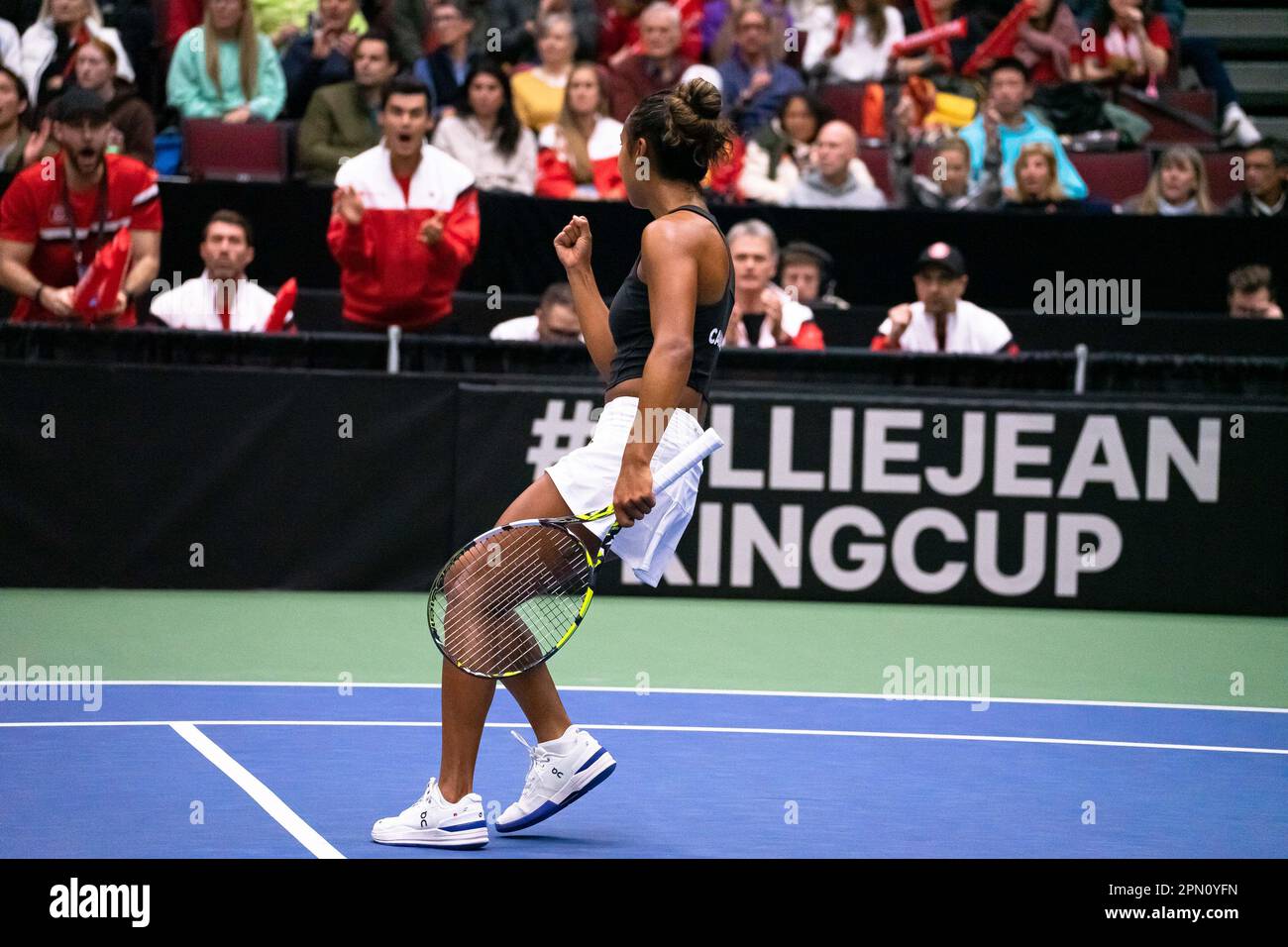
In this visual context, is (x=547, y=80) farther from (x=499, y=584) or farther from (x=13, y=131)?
(x=499, y=584)

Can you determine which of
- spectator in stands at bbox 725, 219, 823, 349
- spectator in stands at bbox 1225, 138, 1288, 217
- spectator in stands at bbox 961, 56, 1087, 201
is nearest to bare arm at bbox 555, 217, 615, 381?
spectator in stands at bbox 725, 219, 823, 349

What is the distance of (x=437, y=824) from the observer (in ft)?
16.0

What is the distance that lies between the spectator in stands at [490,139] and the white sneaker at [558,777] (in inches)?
267

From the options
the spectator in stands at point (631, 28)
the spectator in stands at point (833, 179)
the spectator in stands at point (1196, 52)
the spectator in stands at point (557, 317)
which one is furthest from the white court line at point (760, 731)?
the spectator in stands at point (1196, 52)

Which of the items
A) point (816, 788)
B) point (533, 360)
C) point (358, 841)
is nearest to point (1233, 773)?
point (816, 788)

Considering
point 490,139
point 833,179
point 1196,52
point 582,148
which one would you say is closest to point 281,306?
point 490,139

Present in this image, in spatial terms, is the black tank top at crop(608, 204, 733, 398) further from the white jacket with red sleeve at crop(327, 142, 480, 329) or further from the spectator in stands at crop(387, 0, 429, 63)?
the spectator in stands at crop(387, 0, 429, 63)

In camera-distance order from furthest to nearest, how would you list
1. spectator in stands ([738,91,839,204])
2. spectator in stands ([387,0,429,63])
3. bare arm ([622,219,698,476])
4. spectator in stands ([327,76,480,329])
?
spectator in stands ([387,0,429,63]) < spectator in stands ([738,91,839,204]) < spectator in stands ([327,76,480,329]) < bare arm ([622,219,698,476])

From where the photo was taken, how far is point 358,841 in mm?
4891

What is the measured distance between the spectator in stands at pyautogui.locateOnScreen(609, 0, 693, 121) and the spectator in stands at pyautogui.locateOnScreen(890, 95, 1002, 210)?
1521 millimetres

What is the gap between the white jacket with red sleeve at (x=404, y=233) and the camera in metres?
9.83

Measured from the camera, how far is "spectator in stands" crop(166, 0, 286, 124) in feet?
39.2

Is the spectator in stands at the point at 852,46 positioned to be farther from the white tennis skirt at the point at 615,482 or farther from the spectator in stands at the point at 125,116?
the white tennis skirt at the point at 615,482

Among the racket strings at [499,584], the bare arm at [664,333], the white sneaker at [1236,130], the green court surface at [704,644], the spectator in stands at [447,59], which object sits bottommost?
the green court surface at [704,644]
